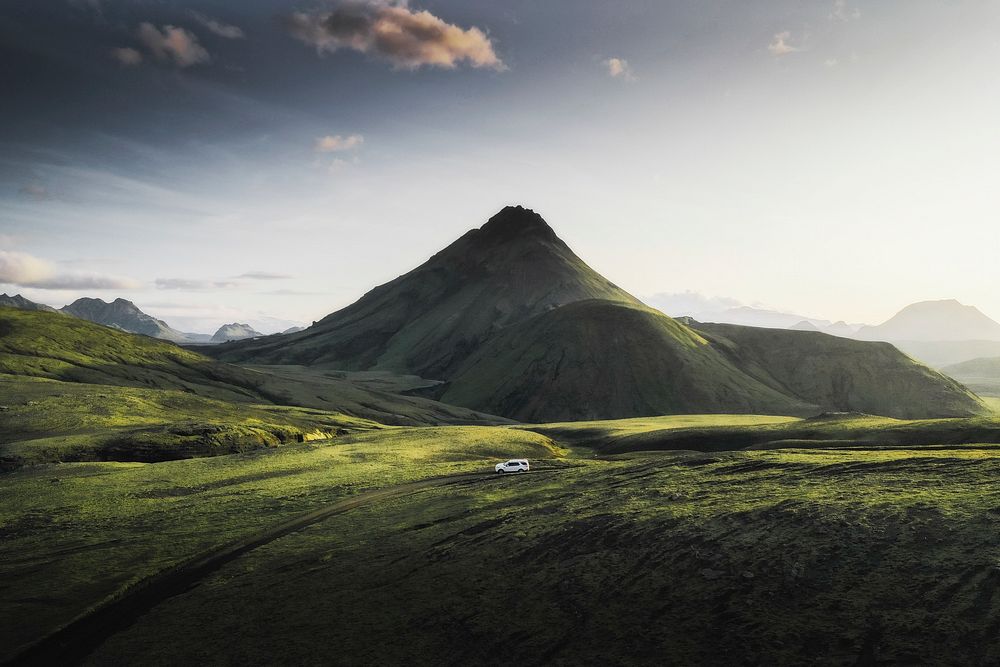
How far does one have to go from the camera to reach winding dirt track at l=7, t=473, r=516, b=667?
85.4 ft

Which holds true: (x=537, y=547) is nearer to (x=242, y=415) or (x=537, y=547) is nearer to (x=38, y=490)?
(x=38, y=490)

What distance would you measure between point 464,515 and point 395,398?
A: 14620cm

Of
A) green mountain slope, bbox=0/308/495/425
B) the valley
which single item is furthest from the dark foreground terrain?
green mountain slope, bbox=0/308/495/425

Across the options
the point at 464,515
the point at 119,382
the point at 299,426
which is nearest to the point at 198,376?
the point at 119,382

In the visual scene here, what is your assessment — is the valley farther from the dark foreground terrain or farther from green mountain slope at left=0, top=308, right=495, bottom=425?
green mountain slope at left=0, top=308, right=495, bottom=425

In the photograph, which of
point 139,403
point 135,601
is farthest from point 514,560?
point 139,403

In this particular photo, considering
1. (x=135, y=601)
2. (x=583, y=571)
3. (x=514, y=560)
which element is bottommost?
(x=135, y=601)

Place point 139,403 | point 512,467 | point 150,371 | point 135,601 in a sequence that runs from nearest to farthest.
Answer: point 135,601, point 512,467, point 139,403, point 150,371

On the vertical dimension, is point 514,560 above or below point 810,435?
below

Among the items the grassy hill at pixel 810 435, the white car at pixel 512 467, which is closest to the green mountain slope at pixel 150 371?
the grassy hill at pixel 810 435

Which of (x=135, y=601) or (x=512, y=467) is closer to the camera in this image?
(x=135, y=601)

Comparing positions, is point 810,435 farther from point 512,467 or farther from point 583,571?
point 583,571

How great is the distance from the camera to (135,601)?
30859 mm

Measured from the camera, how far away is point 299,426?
101812 millimetres
